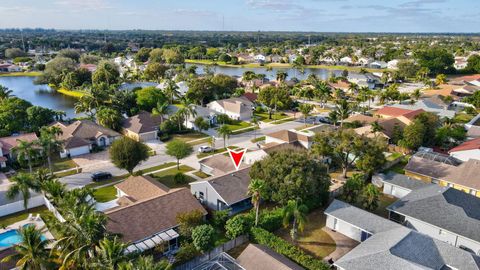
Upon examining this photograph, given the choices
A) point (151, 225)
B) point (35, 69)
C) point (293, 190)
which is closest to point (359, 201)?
point (293, 190)

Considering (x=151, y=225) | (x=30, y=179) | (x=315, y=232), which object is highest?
(x=30, y=179)

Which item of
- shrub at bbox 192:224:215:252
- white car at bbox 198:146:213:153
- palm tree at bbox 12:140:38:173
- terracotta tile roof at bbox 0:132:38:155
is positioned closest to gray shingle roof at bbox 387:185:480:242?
shrub at bbox 192:224:215:252

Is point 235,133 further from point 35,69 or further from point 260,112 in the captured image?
point 35,69

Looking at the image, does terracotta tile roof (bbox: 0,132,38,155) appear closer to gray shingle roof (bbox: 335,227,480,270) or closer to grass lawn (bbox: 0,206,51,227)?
grass lawn (bbox: 0,206,51,227)

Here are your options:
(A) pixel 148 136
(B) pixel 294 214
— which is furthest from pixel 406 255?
(A) pixel 148 136

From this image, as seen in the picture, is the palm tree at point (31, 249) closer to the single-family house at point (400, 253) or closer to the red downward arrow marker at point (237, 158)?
the single-family house at point (400, 253)

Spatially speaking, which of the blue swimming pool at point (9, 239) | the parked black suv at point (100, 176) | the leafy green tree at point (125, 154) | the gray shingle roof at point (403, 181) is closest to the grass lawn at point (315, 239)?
the gray shingle roof at point (403, 181)
